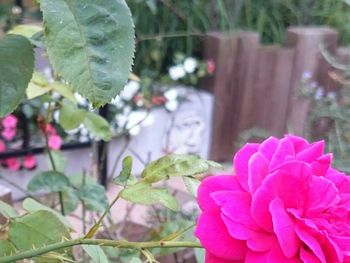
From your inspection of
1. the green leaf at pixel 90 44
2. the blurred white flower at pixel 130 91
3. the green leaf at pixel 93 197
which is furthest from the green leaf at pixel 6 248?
the blurred white flower at pixel 130 91

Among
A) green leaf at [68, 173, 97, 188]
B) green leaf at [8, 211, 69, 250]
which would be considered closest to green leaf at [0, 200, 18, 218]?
green leaf at [8, 211, 69, 250]

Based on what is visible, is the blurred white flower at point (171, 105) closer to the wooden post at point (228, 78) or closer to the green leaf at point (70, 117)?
the wooden post at point (228, 78)

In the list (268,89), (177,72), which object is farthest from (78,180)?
(268,89)

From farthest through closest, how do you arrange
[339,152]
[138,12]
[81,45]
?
[138,12] → [339,152] → [81,45]

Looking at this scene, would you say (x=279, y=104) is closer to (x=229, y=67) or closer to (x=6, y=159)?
(x=229, y=67)

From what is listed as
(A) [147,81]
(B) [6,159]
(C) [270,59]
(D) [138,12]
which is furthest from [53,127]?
(C) [270,59]

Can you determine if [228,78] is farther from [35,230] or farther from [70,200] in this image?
[35,230]

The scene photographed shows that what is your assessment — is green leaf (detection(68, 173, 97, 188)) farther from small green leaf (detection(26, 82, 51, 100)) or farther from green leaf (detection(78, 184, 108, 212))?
small green leaf (detection(26, 82, 51, 100))
